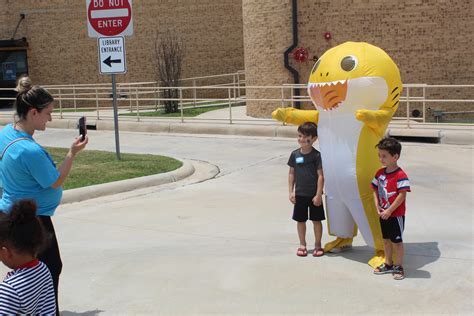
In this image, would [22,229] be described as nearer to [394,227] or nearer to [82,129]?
[82,129]

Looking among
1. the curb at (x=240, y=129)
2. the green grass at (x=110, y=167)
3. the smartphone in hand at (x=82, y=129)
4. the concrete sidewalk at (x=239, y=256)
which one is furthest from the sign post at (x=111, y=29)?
the smartphone in hand at (x=82, y=129)

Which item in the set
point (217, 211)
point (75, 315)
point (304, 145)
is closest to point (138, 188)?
point (217, 211)

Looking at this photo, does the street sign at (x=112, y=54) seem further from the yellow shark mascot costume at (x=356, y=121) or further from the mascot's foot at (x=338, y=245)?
the mascot's foot at (x=338, y=245)

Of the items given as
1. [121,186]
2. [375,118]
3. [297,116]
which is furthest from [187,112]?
[375,118]

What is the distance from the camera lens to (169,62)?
83.8ft

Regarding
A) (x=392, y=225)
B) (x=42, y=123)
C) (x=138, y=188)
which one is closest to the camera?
(x=42, y=123)

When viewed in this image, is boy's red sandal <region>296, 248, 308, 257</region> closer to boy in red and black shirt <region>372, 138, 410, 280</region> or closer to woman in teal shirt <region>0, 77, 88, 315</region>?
boy in red and black shirt <region>372, 138, 410, 280</region>

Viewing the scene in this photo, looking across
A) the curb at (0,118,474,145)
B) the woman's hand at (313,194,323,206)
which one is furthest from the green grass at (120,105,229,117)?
the woman's hand at (313,194,323,206)

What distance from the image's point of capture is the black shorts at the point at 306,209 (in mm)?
6402

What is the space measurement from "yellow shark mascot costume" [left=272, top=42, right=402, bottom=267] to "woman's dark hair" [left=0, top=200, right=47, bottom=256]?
3.66 meters

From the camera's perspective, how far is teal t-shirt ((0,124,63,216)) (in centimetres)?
423

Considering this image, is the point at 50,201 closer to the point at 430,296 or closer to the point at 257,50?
the point at 430,296

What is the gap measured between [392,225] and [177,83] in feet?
67.3

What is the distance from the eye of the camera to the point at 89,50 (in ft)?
93.1
